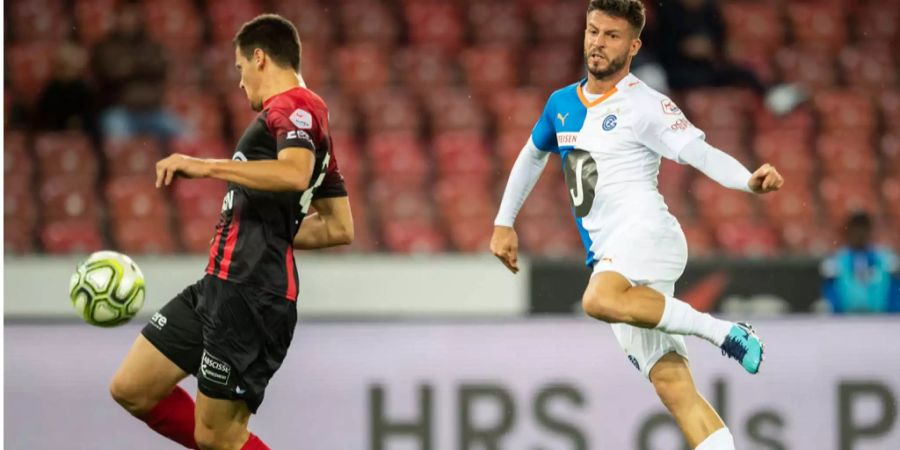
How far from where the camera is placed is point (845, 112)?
955 cm

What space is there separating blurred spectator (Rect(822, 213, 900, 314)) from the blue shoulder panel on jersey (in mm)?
3413

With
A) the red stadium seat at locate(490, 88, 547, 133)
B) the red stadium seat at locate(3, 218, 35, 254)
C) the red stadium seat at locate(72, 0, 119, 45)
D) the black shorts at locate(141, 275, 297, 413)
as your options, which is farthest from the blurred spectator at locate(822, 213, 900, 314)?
the red stadium seat at locate(72, 0, 119, 45)

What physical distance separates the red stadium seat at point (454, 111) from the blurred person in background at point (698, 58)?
4.39 feet

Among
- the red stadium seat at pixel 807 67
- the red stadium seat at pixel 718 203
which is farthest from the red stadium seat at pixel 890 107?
the red stadium seat at pixel 718 203

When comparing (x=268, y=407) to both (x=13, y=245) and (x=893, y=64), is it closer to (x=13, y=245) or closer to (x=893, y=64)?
(x=13, y=245)

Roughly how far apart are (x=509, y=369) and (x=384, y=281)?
4.94 feet

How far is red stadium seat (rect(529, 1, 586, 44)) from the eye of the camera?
32.8 feet

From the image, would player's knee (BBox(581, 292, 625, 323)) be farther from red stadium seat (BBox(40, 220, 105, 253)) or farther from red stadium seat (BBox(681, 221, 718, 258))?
red stadium seat (BBox(40, 220, 105, 253))

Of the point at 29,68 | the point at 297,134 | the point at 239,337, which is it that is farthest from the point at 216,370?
the point at 29,68

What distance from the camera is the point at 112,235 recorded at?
8438mm

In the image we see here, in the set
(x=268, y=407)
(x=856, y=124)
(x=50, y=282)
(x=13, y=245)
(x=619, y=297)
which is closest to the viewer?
(x=619, y=297)

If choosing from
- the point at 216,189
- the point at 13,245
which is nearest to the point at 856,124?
the point at 216,189

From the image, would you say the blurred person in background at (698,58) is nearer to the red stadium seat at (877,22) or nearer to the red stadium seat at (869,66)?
the red stadium seat at (869,66)

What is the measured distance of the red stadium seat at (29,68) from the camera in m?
9.30
